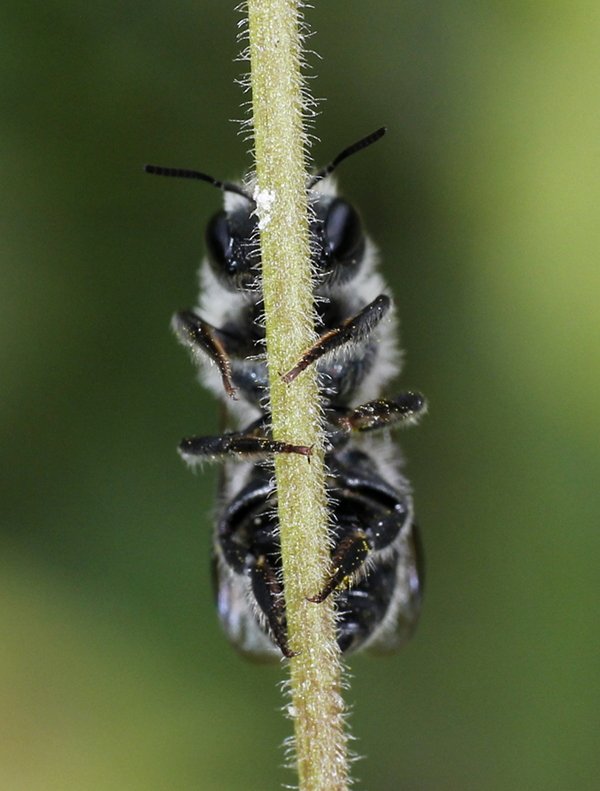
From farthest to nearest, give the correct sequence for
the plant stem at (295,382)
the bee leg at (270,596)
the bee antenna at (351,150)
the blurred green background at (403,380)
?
1. the blurred green background at (403,380)
2. the bee antenna at (351,150)
3. the bee leg at (270,596)
4. the plant stem at (295,382)

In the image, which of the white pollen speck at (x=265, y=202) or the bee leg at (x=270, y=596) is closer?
the white pollen speck at (x=265, y=202)

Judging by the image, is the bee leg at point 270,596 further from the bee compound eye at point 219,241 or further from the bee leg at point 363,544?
the bee compound eye at point 219,241

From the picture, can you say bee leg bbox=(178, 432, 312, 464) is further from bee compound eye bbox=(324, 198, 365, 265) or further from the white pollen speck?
bee compound eye bbox=(324, 198, 365, 265)

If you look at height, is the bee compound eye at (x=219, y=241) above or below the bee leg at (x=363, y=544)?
above

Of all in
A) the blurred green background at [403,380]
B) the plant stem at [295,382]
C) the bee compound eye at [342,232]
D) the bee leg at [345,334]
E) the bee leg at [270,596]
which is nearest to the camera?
the plant stem at [295,382]

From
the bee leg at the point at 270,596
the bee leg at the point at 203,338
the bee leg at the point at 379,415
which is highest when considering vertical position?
the bee leg at the point at 203,338

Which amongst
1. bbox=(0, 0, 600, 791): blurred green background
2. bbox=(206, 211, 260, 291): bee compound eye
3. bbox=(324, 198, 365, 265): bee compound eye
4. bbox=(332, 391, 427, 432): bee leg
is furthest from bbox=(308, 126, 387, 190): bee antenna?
bbox=(0, 0, 600, 791): blurred green background

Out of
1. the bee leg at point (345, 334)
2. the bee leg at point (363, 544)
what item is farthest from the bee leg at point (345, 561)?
the bee leg at point (345, 334)
